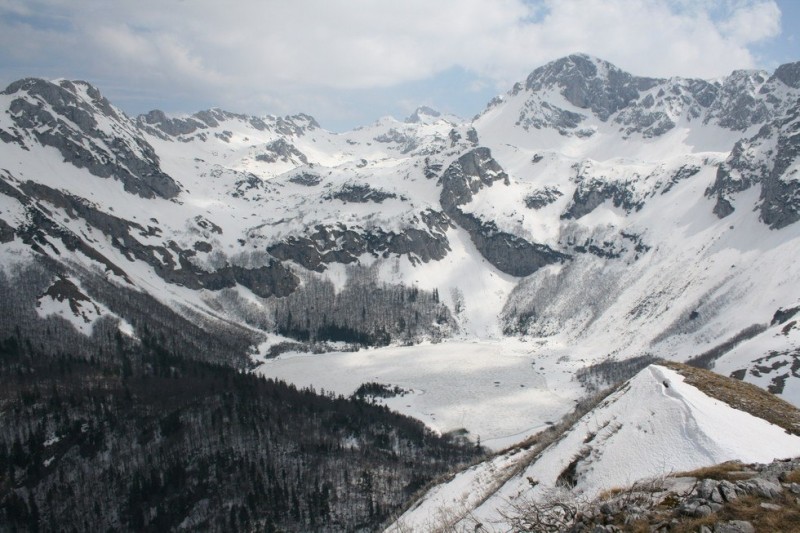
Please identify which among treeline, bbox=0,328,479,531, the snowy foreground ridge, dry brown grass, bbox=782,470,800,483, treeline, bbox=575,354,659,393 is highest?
dry brown grass, bbox=782,470,800,483

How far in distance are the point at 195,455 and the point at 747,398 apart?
112 m

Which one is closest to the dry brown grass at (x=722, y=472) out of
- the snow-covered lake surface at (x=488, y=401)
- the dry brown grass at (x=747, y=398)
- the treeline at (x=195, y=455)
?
the dry brown grass at (x=747, y=398)

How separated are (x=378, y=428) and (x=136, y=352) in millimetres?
96031

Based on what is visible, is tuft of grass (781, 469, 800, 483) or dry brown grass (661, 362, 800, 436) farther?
dry brown grass (661, 362, 800, 436)

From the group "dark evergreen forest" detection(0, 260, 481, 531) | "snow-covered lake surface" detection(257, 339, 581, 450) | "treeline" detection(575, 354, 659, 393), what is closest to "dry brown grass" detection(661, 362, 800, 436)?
"dark evergreen forest" detection(0, 260, 481, 531)

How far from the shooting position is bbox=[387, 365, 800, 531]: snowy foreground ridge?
90.1ft

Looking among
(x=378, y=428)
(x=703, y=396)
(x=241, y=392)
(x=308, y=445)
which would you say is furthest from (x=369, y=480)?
(x=703, y=396)

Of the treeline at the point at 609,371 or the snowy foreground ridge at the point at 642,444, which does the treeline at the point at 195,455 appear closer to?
the treeline at the point at 609,371

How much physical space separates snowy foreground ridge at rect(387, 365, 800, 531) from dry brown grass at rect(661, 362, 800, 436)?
1025 millimetres

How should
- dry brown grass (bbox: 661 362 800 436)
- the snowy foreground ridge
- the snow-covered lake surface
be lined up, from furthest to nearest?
the snow-covered lake surface < dry brown grass (bbox: 661 362 800 436) < the snowy foreground ridge

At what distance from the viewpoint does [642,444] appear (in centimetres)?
2998

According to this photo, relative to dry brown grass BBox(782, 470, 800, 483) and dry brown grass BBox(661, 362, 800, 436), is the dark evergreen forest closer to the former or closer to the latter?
dry brown grass BBox(661, 362, 800, 436)

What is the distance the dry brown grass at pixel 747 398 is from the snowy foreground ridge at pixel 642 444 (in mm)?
1025

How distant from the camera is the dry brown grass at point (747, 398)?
107 feet
